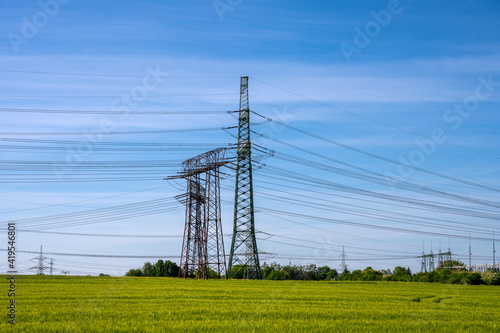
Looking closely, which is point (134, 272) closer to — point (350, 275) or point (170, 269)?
point (170, 269)

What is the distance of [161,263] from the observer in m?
109

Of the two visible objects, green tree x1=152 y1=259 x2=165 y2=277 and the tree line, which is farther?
green tree x1=152 y1=259 x2=165 y2=277

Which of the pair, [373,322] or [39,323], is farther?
[373,322]

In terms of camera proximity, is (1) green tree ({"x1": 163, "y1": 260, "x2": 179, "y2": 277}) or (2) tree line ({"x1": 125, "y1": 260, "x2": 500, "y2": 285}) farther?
(1) green tree ({"x1": 163, "y1": 260, "x2": 179, "y2": 277})

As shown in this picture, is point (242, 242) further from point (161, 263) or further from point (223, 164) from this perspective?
point (161, 263)

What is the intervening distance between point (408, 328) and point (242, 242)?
4745cm

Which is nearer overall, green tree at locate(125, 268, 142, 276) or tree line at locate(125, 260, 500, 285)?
tree line at locate(125, 260, 500, 285)

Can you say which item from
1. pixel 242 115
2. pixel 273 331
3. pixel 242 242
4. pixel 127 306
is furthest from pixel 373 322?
pixel 242 115

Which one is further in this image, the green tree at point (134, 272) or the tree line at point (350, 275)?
the green tree at point (134, 272)

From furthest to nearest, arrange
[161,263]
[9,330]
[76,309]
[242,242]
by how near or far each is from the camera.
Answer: [161,263], [242,242], [76,309], [9,330]

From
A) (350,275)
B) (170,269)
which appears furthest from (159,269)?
(350,275)

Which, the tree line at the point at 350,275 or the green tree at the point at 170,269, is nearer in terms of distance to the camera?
the tree line at the point at 350,275

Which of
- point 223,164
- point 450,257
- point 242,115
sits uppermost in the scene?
point 242,115

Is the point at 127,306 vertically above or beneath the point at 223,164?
beneath
